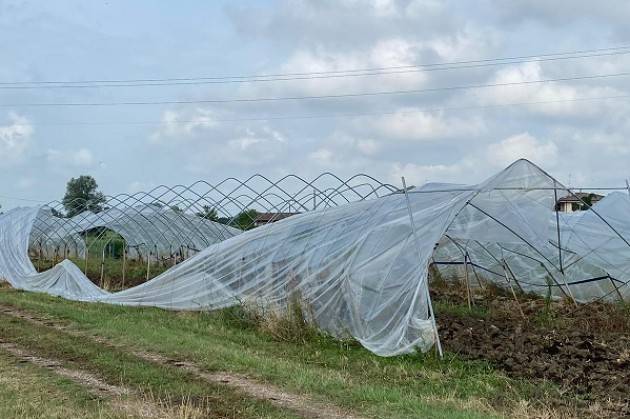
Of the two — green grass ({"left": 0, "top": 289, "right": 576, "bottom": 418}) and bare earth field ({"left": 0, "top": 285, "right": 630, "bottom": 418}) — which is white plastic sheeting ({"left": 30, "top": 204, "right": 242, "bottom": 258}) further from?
bare earth field ({"left": 0, "top": 285, "right": 630, "bottom": 418})

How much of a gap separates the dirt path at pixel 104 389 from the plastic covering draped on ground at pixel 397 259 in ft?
11.4

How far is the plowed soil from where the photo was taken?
654 centimetres

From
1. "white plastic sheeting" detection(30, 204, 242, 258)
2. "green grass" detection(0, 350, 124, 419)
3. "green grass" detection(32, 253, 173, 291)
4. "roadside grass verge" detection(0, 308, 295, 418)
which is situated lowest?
"roadside grass verge" detection(0, 308, 295, 418)

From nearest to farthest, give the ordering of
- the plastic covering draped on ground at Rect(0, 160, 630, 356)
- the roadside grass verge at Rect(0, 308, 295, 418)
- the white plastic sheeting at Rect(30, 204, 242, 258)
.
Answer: the roadside grass verge at Rect(0, 308, 295, 418) → the plastic covering draped on ground at Rect(0, 160, 630, 356) → the white plastic sheeting at Rect(30, 204, 242, 258)

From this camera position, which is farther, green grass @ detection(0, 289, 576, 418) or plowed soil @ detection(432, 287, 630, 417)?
plowed soil @ detection(432, 287, 630, 417)

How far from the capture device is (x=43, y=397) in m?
5.82

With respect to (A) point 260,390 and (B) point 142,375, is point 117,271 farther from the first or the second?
(A) point 260,390

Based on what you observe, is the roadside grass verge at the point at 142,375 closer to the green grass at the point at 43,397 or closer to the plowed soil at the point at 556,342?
the green grass at the point at 43,397

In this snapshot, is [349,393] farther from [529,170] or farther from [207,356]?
[529,170]

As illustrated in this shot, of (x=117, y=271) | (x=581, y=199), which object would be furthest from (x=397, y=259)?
(x=117, y=271)

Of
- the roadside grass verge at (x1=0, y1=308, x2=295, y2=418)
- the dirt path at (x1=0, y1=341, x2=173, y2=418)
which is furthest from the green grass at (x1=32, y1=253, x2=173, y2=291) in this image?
the dirt path at (x1=0, y1=341, x2=173, y2=418)

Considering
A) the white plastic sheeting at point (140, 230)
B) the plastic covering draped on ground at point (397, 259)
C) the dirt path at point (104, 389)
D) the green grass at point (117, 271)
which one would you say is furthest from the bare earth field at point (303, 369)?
the white plastic sheeting at point (140, 230)

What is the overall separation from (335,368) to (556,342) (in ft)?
8.41

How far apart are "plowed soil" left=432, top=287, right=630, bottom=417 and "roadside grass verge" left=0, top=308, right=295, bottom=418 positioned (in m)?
2.88
